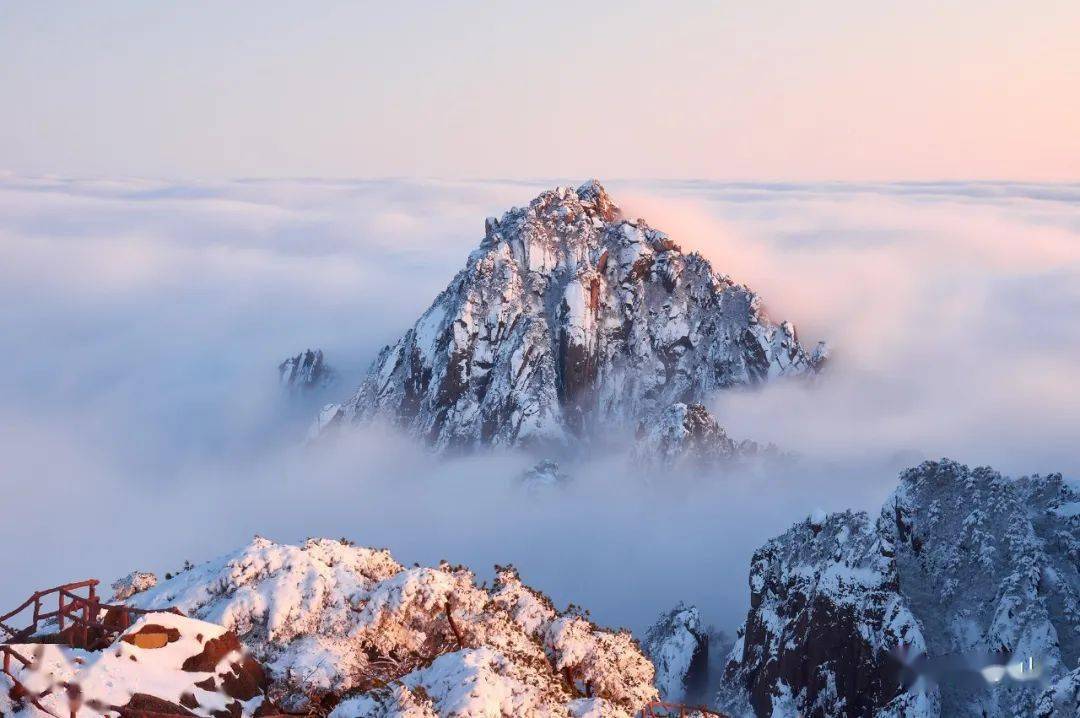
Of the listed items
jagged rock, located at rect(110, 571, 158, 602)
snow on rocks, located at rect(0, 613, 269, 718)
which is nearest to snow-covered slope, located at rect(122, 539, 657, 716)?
snow on rocks, located at rect(0, 613, 269, 718)

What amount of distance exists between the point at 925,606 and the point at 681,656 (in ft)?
116

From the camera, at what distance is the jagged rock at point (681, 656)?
101944 mm

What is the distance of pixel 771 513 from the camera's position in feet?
640

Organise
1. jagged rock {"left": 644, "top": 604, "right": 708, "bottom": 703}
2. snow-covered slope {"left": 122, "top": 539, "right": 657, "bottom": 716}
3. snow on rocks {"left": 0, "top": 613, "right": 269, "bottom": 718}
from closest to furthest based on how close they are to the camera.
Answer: snow on rocks {"left": 0, "top": 613, "right": 269, "bottom": 718} < snow-covered slope {"left": 122, "top": 539, "right": 657, "bottom": 716} < jagged rock {"left": 644, "top": 604, "right": 708, "bottom": 703}

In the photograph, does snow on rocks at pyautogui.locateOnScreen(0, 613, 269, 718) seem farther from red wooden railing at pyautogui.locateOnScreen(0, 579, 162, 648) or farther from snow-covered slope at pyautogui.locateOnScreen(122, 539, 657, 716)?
snow-covered slope at pyautogui.locateOnScreen(122, 539, 657, 716)

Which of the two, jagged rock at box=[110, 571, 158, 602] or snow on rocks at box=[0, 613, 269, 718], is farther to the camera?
Result: jagged rock at box=[110, 571, 158, 602]

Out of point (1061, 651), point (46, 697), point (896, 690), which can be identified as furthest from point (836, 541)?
point (46, 697)

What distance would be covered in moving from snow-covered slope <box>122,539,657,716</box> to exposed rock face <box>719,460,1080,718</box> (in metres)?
42.9

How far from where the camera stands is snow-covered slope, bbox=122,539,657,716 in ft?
87.8

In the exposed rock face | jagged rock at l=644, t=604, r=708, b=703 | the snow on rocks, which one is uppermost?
the snow on rocks

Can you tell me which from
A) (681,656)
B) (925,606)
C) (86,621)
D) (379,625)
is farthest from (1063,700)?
(681,656)

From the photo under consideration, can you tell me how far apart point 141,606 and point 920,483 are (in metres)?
69.0

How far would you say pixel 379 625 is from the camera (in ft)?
97.1

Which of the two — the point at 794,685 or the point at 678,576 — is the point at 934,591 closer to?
the point at 794,685
